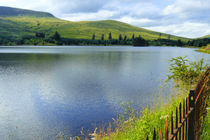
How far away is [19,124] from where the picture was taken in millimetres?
14125

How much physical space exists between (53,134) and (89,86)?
44.4 ft

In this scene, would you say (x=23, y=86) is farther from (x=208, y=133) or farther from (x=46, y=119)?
(x=208, y=133)

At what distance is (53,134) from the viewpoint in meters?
12.5

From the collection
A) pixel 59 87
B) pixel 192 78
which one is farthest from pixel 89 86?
pixel 192 78

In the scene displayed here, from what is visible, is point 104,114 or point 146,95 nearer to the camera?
point 104,114

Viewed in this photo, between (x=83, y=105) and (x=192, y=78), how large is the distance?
9233 millimetres

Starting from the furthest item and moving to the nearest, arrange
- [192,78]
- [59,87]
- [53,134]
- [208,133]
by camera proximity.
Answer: [59,87], [192,78], [53,134], [208,133]

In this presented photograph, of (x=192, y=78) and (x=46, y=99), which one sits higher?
(x=192, y=78)

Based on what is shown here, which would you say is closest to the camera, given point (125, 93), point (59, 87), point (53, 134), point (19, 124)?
point (53, 134)

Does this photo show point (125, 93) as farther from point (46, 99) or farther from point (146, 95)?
point (46, 99)

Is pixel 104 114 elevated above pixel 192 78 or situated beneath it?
situated beneath

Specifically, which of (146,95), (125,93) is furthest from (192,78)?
(125,93)

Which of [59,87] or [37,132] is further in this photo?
[59,87]

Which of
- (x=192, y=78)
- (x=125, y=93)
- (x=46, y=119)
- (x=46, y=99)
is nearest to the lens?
(x=46, y=119)
